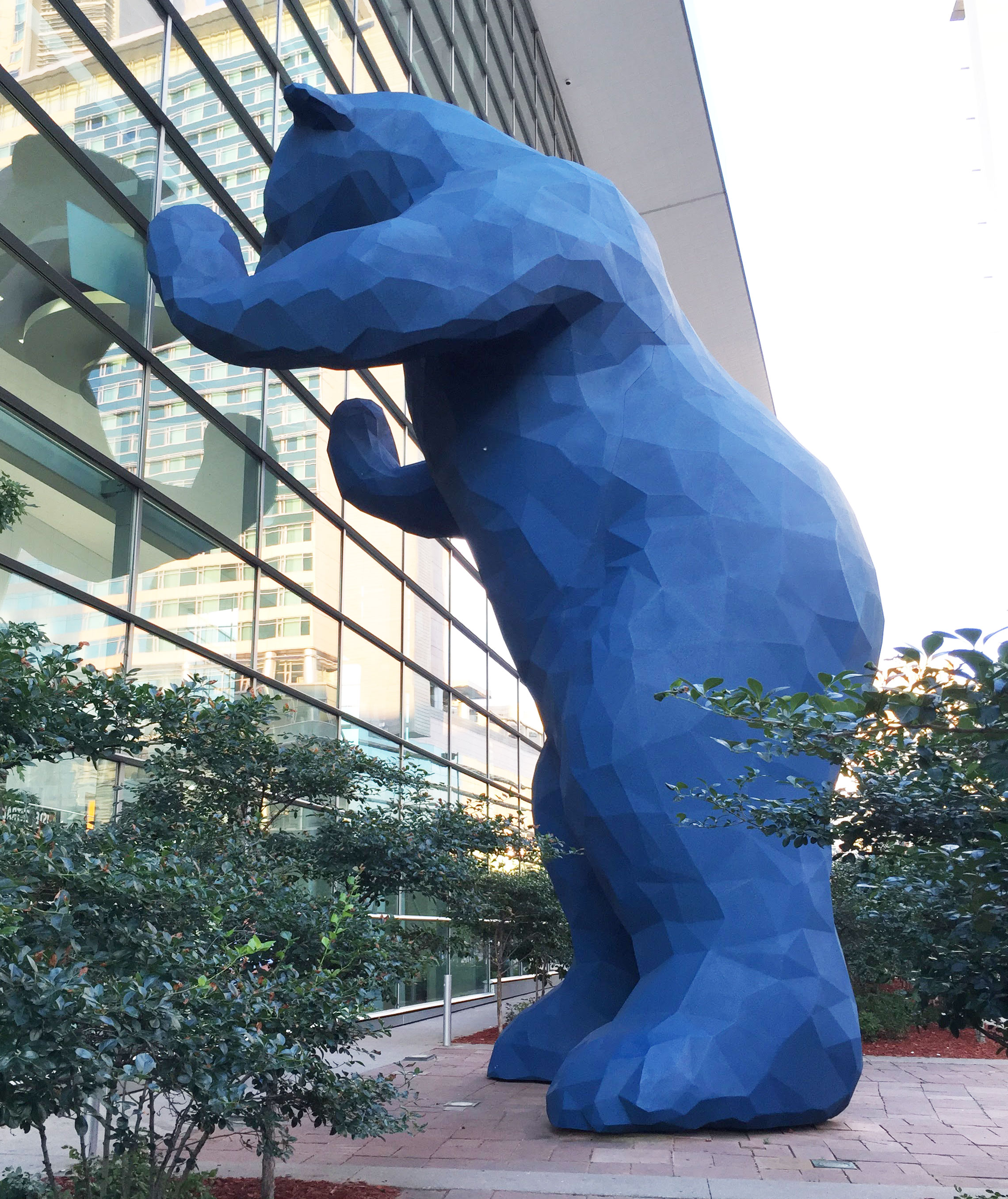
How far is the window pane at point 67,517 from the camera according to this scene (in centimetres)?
788

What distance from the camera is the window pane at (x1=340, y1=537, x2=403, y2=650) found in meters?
13.6

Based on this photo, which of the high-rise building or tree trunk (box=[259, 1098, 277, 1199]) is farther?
the high-rise building

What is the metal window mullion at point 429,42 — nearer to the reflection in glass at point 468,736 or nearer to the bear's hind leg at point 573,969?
the reflection in glass at point 468,736

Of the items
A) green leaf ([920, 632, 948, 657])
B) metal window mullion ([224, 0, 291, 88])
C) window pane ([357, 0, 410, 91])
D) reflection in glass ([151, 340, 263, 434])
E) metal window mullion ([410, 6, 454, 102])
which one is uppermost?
metal window mullion ([410, 6, 454, 102])

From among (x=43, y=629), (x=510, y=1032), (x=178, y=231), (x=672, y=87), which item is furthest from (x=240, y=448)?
(x=672, y=87)

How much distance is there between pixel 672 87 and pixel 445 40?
602cm

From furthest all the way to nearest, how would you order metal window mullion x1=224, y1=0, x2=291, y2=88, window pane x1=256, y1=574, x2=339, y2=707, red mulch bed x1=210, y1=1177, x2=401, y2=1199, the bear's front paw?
window pane x1=256, y1=574, x2=339, y2=707, metal window mullion x1=224, y1=0, x2=291, y2=88, the bear's front paw, red mulch bed x1=210, y1=1177, x2=401, y2=1199

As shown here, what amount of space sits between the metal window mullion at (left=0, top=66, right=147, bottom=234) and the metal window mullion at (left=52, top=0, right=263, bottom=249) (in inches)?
36.4

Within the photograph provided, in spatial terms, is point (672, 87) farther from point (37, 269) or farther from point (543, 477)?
point (543, 477)

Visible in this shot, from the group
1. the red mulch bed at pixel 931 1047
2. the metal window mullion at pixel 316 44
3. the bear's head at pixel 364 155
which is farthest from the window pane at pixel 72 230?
the red mulch bed at pixel 931 1047

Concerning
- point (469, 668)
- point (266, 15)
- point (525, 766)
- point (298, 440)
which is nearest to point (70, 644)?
point (298, 440)

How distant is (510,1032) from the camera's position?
24.3ft

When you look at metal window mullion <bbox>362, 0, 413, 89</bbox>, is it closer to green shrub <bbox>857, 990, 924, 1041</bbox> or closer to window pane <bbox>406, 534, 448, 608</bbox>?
window pane <bbox>406, 534, 448, 608</bbox>

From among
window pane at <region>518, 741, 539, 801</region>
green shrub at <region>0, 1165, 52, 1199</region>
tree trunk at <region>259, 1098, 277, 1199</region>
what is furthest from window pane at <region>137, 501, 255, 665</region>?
window pane at <region>518, 741, 539, 801</region>
